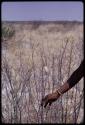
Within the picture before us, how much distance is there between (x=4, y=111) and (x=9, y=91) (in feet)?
0.72

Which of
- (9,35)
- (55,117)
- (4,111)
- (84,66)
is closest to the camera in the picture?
(84,66)

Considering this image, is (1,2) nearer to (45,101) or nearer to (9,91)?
(45,101)

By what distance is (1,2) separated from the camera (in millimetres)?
2203

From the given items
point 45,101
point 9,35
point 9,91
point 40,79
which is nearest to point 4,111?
point 9,91

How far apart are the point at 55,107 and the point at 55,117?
10cm

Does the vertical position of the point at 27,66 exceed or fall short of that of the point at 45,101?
it falls short

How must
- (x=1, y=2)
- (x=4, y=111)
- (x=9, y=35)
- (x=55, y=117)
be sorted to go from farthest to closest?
(x=9, y=35)
(x=4, y=111)
(x=55, y=117)
(x=1, y=2)

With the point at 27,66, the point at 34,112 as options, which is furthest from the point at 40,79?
the point at 34,112

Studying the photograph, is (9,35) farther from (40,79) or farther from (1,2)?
(1,2)

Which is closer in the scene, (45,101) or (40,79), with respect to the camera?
(45,101)

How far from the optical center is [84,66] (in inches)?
76.3

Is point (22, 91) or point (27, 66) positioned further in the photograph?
point (27, 66)

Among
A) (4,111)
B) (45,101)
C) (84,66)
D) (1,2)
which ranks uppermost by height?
(1,2)

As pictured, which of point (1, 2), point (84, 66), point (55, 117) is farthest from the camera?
point (55, 117)
